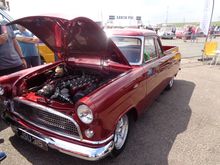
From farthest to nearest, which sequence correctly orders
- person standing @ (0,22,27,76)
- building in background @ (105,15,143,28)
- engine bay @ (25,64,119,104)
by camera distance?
building in background @ (105,15,143,28) < person standing @ (0,22,27,76) < engine bay @ (25,64,119,104)

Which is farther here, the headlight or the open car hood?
the open car hood

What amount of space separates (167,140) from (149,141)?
28 cm

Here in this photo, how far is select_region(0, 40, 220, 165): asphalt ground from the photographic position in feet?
8.64

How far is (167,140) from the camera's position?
10.1ft

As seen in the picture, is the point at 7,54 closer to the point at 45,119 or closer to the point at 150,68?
the point at 45,119

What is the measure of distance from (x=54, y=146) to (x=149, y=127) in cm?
177

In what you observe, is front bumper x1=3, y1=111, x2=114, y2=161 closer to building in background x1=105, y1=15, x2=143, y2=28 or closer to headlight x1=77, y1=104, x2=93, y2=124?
headlight x1=77, y1=104, x2=93, y2=124

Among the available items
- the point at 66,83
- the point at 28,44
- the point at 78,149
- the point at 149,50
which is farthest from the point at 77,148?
the point at 28,44

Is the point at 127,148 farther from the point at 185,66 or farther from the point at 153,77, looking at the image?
the point at 185,66

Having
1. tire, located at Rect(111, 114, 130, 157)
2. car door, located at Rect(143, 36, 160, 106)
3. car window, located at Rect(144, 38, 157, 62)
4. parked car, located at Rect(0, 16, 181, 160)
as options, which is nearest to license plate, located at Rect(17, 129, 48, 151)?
parked car, located at Rect(0, 16, 181, 160)

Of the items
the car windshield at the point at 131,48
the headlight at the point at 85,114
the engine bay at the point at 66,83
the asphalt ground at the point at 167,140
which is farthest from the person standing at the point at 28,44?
the headlight at the point at 85,114

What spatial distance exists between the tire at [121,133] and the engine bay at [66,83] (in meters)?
0.59

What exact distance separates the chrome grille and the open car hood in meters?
1.13

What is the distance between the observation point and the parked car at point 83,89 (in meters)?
2.18
